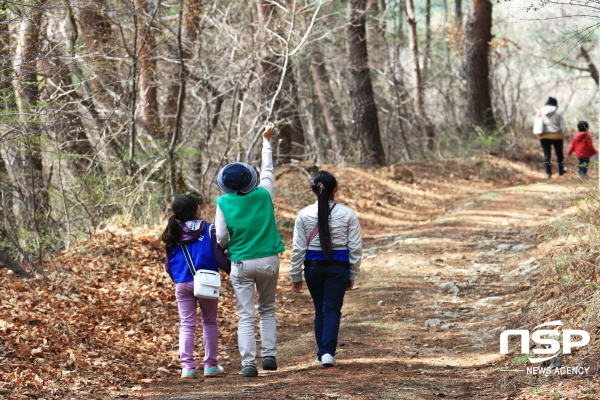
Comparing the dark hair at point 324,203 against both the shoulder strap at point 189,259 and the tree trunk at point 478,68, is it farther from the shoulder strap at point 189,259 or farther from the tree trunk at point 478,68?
the tree trunk at point 478,68

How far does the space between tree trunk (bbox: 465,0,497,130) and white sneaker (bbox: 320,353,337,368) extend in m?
16.9

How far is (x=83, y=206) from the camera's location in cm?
1152

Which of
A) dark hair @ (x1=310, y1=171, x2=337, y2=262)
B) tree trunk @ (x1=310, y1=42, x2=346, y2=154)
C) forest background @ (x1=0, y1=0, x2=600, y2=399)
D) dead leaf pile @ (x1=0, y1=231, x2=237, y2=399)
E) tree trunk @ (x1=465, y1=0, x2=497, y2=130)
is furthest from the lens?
tree trunk @ (x1=310, y1=42, x2=346, y2=154)

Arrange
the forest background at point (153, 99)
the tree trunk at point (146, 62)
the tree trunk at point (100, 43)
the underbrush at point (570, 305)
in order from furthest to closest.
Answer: the tree trunk at point (146, 62) < the tree trunk at point (100, 43) < the forest background at point (153, 99) < the underbrush at point (570, 305)

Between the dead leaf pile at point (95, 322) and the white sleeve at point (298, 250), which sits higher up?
the white sleeve at point (298, 250)

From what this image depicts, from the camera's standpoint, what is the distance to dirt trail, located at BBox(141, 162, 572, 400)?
5867mm

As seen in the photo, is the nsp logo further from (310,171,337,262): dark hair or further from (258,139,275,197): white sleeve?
(258,139,275,197): white sleeve

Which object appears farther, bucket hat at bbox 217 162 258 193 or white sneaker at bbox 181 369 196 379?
white sneaker at bbox 181 369 196 379

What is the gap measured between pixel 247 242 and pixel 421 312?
3229 mm

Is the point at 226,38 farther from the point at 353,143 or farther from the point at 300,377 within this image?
the point at 300,377

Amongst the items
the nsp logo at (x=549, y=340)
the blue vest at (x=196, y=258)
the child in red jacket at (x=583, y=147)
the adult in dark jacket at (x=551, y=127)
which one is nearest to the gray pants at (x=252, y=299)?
the blue vest at (x=196, y=258)

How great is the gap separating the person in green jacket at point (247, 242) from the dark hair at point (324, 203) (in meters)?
0.39

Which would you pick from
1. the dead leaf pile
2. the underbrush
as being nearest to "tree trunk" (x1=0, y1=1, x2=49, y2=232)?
the dead leaf pile

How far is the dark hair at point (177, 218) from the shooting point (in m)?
6.64
